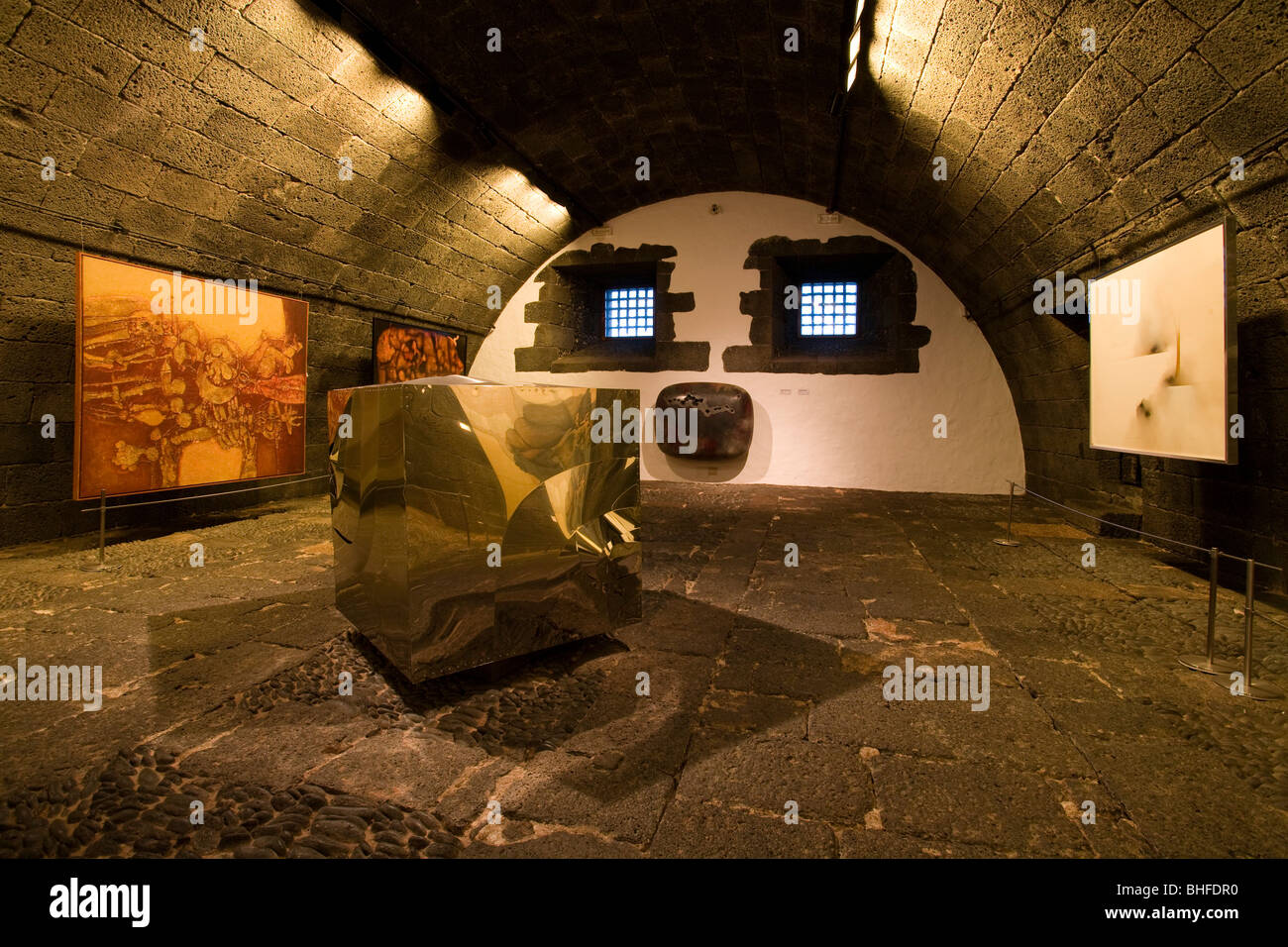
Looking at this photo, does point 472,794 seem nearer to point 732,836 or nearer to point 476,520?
point 732,836

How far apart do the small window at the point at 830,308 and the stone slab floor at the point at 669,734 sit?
5.13 metres

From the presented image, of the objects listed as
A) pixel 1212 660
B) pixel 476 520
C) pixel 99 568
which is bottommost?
pixel 1212 660

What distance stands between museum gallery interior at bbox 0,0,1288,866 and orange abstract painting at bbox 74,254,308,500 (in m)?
0.03

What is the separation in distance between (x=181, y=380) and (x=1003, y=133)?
6107 mm

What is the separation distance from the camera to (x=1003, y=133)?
409 cm

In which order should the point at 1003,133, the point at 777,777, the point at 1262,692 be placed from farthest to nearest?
1. the point at 1003,133
2. the point at 1262,692
3. the point at 777,777

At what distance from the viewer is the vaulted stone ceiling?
9.45ft

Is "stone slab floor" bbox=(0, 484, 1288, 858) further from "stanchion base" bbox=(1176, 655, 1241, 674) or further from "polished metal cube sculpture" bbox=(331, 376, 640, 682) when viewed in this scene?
"polished metal cube sculpture" bbox=(331, 376, 640, 682)

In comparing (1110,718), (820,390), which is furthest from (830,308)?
(1110,718)

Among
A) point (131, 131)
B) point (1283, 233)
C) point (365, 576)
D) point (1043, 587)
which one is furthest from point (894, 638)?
point (131, 131)

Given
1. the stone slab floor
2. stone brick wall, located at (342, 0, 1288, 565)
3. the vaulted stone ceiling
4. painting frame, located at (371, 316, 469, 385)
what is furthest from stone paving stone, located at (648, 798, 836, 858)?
painting frame, located at (371, 316, 469, 385)

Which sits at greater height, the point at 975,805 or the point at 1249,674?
the point at 1249,674

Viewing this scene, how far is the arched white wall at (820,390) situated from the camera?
7.05m

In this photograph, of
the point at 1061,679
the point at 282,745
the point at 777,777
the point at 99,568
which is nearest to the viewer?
the point at 777,777
